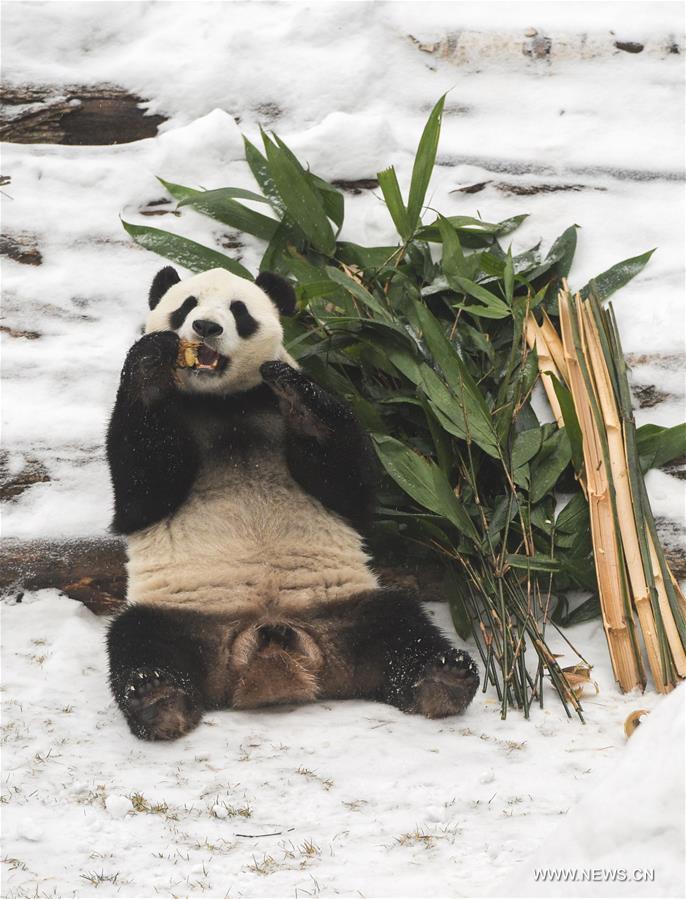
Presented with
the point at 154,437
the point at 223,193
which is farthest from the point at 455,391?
the point at 223,193

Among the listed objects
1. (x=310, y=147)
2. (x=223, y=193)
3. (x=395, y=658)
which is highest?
(x=310, y=147)

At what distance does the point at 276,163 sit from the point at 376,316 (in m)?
0.89

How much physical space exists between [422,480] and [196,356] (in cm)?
98

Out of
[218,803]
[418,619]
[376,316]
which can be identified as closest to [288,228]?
[376,316]

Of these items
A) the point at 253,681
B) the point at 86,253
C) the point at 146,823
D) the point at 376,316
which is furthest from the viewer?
the point at 86,253

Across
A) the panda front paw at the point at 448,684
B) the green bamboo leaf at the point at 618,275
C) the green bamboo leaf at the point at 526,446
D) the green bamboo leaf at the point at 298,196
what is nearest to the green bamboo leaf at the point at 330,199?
the green bamboo leaf at the point at 298,196

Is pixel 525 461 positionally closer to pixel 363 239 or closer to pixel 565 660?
pixel 565 660

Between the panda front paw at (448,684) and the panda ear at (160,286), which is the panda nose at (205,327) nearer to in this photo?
the panda ear at (160,286)

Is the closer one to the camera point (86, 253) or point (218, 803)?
point (218, 803)

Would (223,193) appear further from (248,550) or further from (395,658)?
(395,658)

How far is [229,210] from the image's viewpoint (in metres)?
4.67

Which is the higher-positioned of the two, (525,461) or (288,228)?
(288,228)

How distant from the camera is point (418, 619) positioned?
11.6 feet

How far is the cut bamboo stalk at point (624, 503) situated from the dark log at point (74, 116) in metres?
2.52
